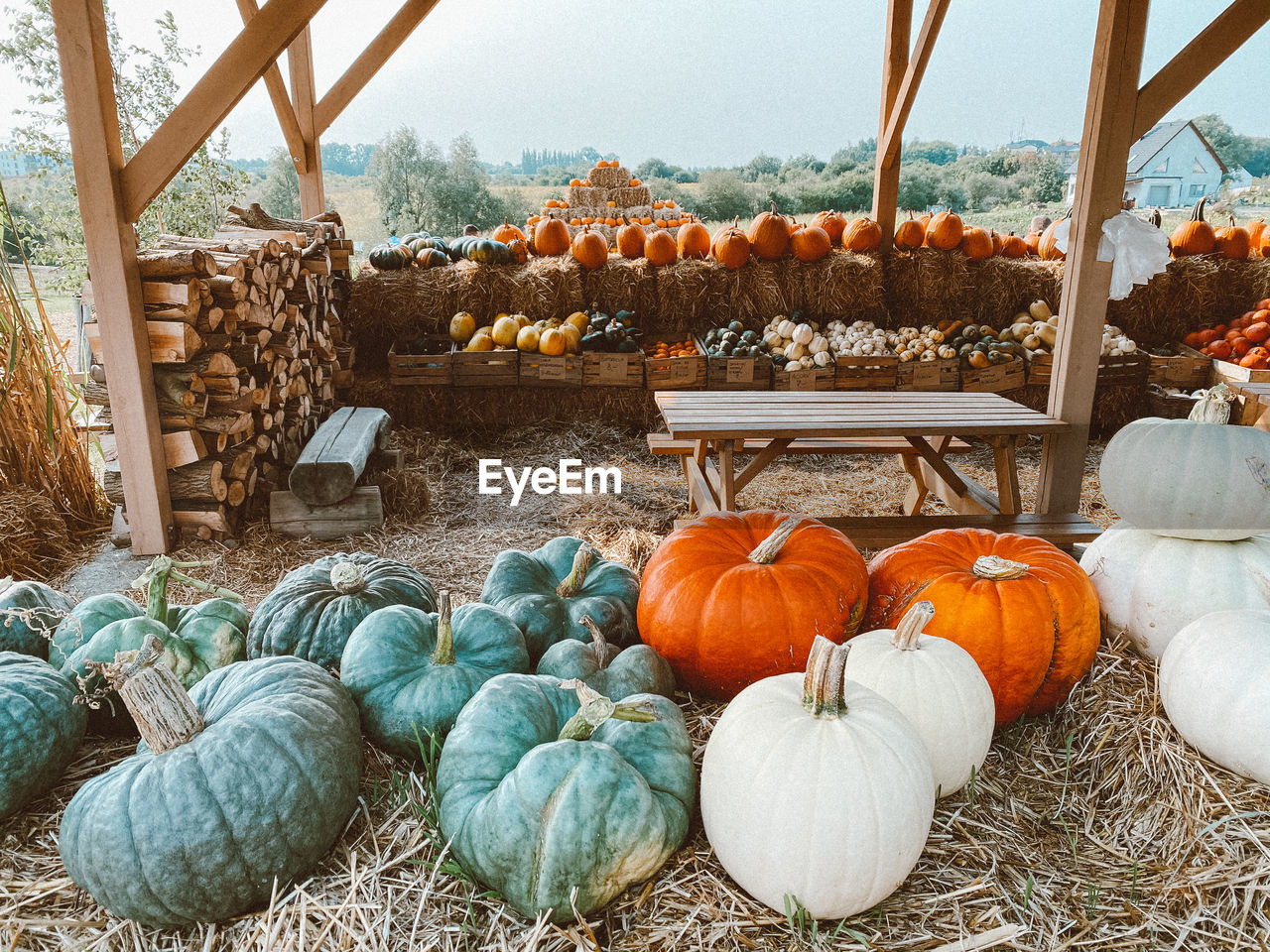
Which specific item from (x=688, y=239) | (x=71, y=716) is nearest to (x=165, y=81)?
(x=688, y=239)

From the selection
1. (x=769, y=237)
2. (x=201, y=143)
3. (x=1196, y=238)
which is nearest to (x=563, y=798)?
(x=201, y=143)

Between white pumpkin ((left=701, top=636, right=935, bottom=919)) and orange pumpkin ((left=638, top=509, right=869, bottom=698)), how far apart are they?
44cm

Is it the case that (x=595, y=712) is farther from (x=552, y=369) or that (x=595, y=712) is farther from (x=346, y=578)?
(x=552, y=369)

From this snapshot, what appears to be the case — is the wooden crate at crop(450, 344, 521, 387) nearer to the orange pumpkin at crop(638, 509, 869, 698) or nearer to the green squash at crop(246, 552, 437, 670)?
the green squash at crop(246, 552, 437, 670)

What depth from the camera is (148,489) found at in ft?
12.4

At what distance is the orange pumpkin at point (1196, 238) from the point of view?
691cm

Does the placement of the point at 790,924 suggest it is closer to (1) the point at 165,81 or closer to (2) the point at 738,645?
(2) the point at 738,645

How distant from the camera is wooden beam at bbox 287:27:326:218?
5.68 metres

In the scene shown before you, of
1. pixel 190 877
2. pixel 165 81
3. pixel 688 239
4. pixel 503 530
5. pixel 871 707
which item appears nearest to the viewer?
pixel 190 877

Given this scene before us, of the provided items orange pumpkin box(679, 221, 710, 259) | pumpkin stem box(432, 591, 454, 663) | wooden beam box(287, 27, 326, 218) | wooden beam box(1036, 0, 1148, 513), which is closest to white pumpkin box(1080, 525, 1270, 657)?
pumpkin stem box(432, 591, 454, 663)

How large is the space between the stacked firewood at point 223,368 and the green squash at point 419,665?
281cm

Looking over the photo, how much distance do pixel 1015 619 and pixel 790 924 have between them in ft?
2.63

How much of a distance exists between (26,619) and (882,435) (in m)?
3.67

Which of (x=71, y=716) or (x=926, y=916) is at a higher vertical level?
(x=71, y=716)
